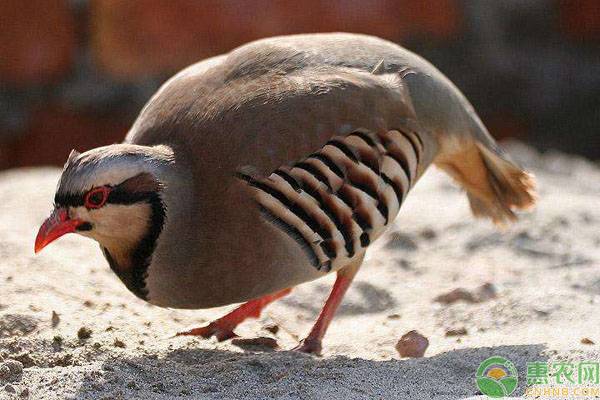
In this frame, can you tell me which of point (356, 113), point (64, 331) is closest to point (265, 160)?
point (356, 113)

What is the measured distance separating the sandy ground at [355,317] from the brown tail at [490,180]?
259mm

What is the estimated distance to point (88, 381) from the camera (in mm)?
2898

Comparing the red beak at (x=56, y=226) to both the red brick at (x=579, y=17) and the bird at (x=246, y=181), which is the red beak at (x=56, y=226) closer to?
the bird at (x=246, y=181)

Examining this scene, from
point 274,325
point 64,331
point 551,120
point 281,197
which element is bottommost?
point 551,120

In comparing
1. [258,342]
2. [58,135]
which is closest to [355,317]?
[258,342]

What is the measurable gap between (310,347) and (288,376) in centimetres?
51

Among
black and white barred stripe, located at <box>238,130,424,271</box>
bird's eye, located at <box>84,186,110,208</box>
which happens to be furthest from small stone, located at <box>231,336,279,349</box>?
bird's eye, located at <box>84,186,110,208</box>

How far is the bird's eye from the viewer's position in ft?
10.2

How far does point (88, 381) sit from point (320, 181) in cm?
98

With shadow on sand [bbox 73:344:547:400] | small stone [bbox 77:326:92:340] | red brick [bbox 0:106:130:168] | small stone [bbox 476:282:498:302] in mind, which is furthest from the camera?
red brick [bbox 0:106:130:168]

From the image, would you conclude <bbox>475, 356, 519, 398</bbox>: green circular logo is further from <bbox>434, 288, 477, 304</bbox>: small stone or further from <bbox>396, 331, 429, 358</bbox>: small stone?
<bbox>434, 288, 477, 304</bbox>: small stone

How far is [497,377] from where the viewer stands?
10.0ft

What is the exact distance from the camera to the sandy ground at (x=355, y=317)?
9.81ft

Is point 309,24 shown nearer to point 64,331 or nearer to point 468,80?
point 468,80
